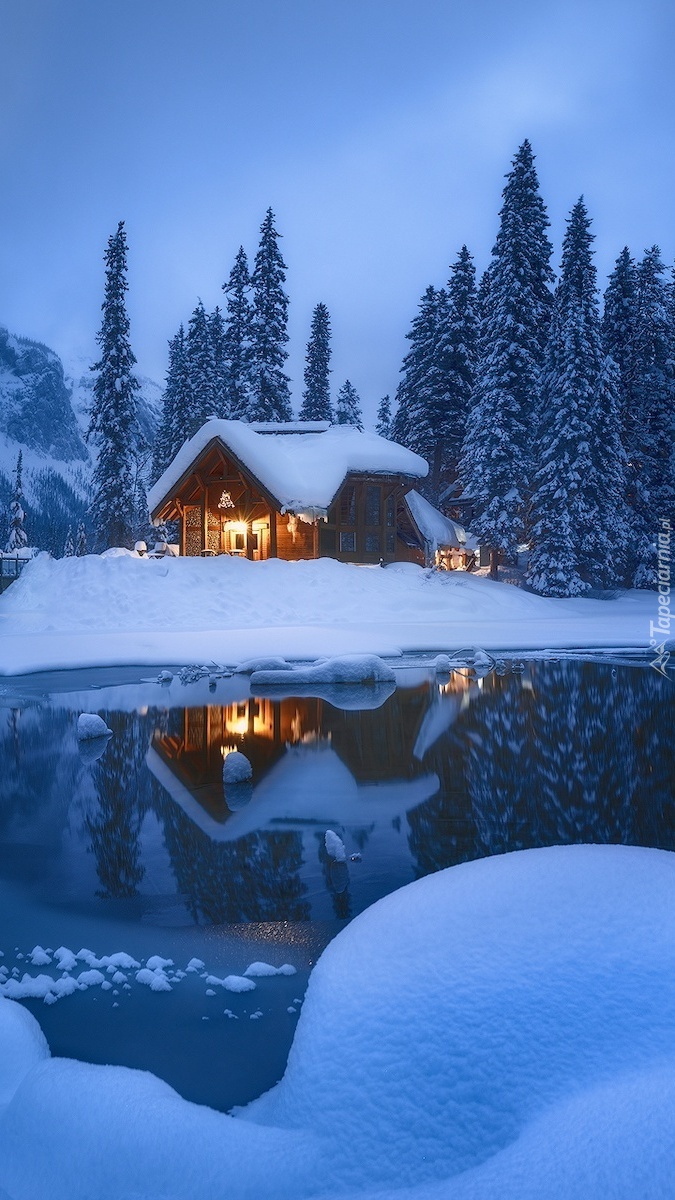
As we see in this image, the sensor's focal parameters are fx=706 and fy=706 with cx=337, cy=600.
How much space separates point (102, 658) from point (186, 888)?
44.0ft

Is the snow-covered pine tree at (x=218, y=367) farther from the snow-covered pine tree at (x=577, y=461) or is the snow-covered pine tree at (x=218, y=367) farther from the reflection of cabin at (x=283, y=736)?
the reflection of cabin at (x=283, y=736)

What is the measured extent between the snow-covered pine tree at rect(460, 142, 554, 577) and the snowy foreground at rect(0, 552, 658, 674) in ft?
16.3

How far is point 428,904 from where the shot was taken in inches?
157

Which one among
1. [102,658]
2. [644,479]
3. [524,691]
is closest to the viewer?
[524,691]

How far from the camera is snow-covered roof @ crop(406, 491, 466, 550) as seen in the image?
3716cm

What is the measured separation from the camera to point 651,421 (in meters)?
38.1

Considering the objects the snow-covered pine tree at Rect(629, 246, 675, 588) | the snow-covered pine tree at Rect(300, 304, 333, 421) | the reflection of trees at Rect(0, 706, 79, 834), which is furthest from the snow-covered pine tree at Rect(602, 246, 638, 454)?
the reflection of trees at Rect(0, 706, 79, 834)

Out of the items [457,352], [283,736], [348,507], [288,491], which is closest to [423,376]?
[457,352]

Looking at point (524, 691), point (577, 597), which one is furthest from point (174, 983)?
point (577, 597)

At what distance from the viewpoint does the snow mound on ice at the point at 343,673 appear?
1516 cm

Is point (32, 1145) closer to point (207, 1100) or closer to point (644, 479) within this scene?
point (207, 1100)

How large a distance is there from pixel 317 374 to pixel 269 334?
1241cm

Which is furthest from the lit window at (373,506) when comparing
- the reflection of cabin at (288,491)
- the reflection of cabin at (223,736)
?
the reflection of cabin at (223,736)

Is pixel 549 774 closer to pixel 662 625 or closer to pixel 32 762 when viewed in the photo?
pixel 32 762
